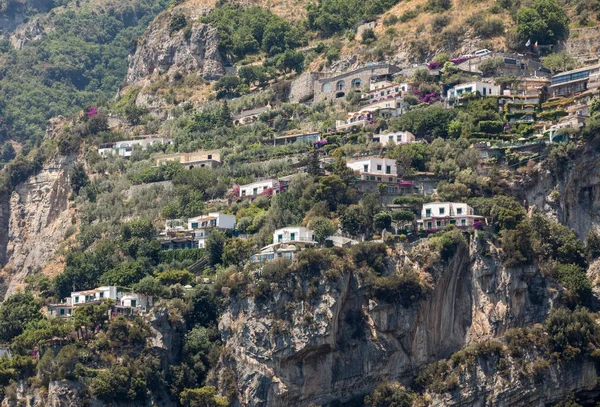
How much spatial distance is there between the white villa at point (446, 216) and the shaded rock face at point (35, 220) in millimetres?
27227

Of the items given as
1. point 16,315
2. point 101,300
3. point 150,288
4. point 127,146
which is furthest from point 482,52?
point 16,315

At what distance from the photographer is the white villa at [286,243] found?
85562mm

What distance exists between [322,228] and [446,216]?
645 cm

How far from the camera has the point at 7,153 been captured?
13812 centimetres

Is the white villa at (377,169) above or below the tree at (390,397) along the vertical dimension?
above

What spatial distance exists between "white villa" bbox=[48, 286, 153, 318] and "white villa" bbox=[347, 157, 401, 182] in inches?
575

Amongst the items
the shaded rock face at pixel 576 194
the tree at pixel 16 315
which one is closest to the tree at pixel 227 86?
the tree at pixel 16 315

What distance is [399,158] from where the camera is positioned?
9494 cm

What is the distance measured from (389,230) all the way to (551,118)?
1543 centimetres

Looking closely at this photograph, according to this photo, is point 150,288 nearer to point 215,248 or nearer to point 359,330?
point 215,248

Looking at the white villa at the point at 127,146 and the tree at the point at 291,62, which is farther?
the tree at the point at 291,62

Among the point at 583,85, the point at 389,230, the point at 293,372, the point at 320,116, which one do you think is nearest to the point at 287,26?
the point at 320,116

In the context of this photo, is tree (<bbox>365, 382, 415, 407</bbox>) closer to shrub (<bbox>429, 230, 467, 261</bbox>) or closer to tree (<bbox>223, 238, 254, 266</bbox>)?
shrub (<bbox>429, 230, 467, 261</bbox>)

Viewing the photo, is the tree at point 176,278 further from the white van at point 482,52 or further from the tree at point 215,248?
the white van at point 482,52
